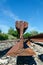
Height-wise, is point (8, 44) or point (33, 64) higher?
point (8, 44)

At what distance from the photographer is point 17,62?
18.6ft

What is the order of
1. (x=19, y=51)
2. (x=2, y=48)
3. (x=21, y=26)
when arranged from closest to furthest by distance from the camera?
(x=19, y=51) < (x=21, y=26) < (x=2, y=48)

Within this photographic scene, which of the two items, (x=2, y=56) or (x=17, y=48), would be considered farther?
(x=2, y=56)

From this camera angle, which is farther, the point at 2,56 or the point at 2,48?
the point at 2,48

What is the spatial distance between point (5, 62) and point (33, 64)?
2.70 feet

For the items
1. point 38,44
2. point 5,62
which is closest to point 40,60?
point 5,62

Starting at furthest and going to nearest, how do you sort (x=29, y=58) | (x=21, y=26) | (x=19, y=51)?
(x=29, y=58) → (x=21, y=26) → (x=19, y=51)

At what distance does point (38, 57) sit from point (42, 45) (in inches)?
45.4

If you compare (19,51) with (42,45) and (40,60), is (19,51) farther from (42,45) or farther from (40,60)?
(42,45)

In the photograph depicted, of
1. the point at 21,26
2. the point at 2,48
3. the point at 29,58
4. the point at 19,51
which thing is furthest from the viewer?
the point at 2,48

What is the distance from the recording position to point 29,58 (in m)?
5.96

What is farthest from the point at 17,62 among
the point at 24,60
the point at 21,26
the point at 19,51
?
the point at 19,51

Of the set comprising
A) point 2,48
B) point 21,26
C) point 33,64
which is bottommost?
point 33,64

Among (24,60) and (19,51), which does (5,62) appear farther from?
(19,51)
